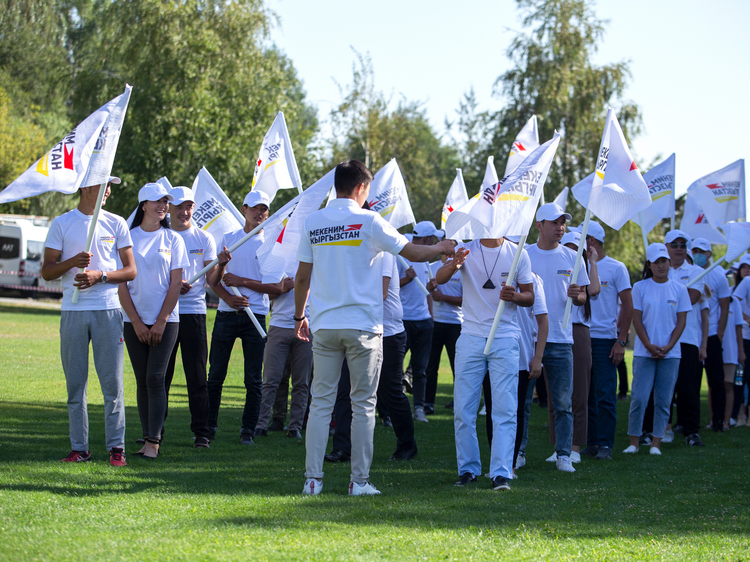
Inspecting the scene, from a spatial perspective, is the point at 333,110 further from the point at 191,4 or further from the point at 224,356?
the point at 224,356

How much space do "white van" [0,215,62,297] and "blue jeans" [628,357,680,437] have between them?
91.2 feet

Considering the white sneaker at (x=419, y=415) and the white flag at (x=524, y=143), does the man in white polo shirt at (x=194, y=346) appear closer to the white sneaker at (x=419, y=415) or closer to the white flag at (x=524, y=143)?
the white sneaker at (x=419, y=415)

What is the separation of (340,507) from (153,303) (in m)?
2.59

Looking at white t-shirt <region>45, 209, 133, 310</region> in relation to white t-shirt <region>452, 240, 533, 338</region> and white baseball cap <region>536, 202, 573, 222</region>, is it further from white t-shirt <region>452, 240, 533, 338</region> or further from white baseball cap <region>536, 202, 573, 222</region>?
white baseball cap <region>536, 202, 573, 222</region>

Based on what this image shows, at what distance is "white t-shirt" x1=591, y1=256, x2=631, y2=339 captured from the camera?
8141 mm

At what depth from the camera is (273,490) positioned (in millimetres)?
5398

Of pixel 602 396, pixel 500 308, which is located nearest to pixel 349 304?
pixel 500 308

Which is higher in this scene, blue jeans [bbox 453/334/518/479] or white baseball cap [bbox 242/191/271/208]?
white baseball cap [bbox 242/191/271/208]

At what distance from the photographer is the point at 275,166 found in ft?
30.6

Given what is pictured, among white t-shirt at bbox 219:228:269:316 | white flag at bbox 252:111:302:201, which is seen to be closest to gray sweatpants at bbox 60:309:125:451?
white t-shirt at bbox 219:228:269:316

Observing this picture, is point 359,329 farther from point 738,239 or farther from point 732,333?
point 732,333

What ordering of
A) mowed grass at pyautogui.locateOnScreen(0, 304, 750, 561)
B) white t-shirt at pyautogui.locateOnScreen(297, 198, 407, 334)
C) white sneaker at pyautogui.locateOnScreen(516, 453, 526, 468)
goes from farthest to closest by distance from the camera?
white sneaker at pyautogui.locateOnScreen(516, 453, 526, 468)
white t-shirt at pyautogui.locateOnScreen(297, 198, 407, 334)
mowed grass at pyautogui.locateOnScreen(0, 304, 750, 561)

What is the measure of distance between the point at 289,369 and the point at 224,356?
4.57 feet

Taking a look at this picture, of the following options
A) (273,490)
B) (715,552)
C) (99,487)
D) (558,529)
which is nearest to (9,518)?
(99,487)
